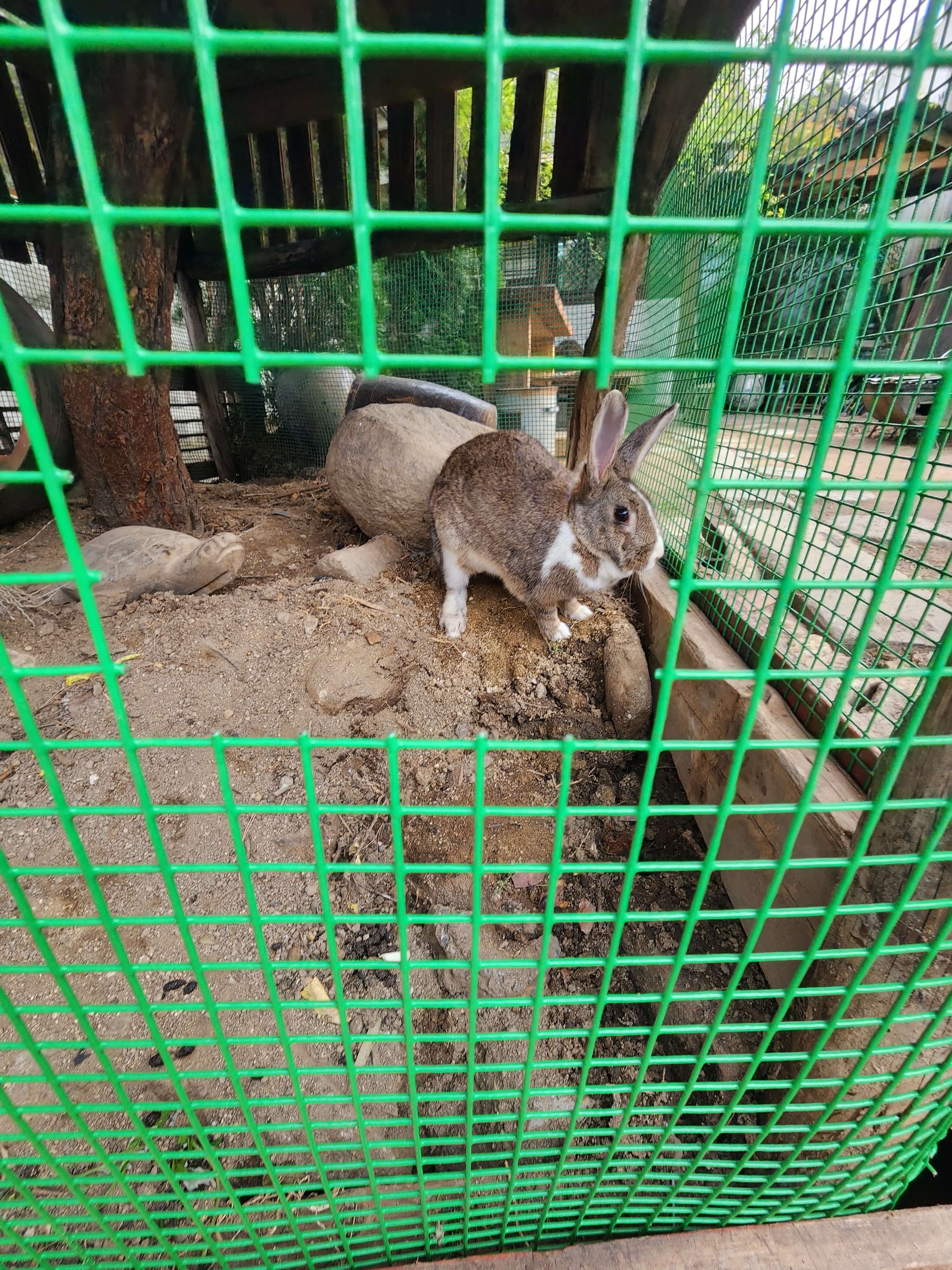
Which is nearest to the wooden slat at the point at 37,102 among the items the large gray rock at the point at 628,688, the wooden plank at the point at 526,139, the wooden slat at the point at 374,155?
the wooden slat at the point at 374,155

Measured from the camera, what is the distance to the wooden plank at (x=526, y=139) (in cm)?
370

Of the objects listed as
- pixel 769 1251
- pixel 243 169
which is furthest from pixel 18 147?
pixel 769 1251

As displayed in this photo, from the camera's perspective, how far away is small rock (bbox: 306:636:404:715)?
8.41ft

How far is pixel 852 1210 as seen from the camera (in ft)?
4.47

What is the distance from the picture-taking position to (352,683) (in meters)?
2.65

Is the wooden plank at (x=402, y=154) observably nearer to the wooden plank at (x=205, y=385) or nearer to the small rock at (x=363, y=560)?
the small rock at (x=363, y=560)

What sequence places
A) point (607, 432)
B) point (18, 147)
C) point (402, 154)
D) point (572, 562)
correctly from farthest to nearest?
1. point (402, 154)
2. point (18, 147)
3. point (572, 562)
4. point (607, 432)

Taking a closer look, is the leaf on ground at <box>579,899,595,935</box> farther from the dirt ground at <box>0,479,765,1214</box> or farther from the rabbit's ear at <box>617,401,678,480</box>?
the rabbit's ear at <box>617,401,678,480</box>

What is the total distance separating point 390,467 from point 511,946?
2791mm

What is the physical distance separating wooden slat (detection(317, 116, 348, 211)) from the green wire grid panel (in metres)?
3.17

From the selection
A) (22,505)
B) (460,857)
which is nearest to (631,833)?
(460,857)

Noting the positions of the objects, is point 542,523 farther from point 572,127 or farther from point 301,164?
point 301,164

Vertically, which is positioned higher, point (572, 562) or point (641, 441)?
point (641, 441)

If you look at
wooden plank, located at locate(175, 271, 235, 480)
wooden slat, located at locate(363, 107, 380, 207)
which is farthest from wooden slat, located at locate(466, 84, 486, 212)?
wooden plank, located at locate(175, 271, 235, 480)
